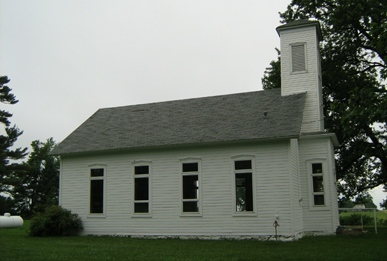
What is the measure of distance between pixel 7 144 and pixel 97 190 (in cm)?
2425

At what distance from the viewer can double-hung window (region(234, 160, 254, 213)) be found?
16.4 metres

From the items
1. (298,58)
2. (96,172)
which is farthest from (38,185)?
(298,58)

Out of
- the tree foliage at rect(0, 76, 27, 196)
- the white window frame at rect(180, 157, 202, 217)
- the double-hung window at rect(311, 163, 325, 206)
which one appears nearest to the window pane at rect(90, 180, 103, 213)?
the white window frame at rect(180, 157, 202, 217)

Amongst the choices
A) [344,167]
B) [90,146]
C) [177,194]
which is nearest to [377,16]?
[344,167]

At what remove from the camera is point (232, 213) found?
16422mm

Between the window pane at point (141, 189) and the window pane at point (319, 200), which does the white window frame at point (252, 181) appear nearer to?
the window pane at point (319, 200)

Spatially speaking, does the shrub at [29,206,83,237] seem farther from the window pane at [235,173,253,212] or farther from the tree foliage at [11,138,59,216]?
the tree foliage at [11,138,59,216]

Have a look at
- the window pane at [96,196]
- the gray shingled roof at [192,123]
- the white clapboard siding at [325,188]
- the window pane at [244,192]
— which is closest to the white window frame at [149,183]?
the gray shingled roof at [192,123]

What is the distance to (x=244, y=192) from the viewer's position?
16547 mm

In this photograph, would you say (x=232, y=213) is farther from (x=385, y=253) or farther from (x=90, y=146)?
(x=90, y=146)

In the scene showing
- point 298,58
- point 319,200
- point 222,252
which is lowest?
point 222,252

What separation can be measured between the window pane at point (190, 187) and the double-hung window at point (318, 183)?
512 centimetres

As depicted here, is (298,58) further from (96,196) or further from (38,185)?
(38,185)

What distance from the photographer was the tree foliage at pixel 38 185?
53156 mm
